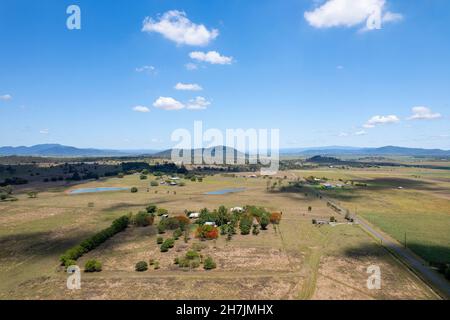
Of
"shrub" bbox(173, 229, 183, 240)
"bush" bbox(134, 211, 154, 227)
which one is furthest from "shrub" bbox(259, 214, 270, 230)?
"bush" bbox(134, 211, 154, 227)

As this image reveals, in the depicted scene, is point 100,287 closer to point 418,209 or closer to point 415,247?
point 415,247

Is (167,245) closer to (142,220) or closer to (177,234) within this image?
(177,234)

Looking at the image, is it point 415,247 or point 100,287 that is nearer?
point 100,287

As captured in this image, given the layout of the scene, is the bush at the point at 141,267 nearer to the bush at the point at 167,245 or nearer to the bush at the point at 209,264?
the bush at the point at 167,245

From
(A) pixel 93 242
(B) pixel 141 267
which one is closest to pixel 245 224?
(B) pixel 141 267
